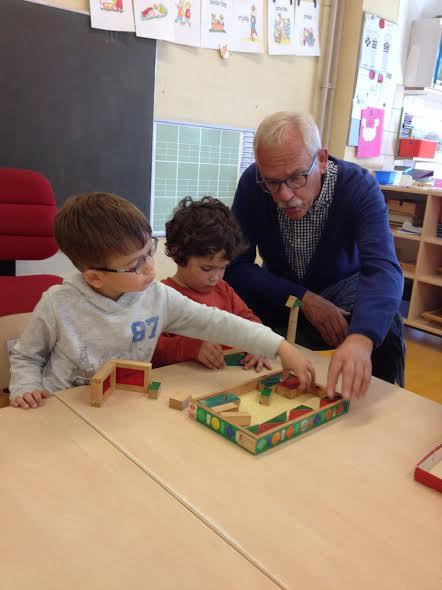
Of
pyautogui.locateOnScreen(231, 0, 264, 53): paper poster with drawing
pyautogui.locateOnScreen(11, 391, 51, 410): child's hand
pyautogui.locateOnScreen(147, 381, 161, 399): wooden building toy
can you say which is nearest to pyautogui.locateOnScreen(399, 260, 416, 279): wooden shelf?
pyautogui.locateOnScreen(231, 0, 264, 53): paper poster with drawing

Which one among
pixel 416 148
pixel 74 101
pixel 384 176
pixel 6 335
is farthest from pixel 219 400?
pixel 416 148

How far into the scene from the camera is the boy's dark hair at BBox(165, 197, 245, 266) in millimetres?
1444

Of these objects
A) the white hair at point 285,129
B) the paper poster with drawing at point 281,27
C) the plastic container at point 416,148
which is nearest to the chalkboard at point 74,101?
Answer: the paper poster with drawing at point 281,27

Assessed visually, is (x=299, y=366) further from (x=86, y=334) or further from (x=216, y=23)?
(x=216, y=23)

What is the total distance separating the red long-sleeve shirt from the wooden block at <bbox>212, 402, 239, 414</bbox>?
0.26 m

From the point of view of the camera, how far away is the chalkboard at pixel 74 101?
2145 millimetres

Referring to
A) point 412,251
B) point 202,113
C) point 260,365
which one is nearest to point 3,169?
point 202,113

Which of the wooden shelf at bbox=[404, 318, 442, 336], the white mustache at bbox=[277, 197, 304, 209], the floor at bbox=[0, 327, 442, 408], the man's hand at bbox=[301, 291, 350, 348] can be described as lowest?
the floor at bbox=[0, 327, 442, 408]

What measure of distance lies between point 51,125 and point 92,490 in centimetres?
196

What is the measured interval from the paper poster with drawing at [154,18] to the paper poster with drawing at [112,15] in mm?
39

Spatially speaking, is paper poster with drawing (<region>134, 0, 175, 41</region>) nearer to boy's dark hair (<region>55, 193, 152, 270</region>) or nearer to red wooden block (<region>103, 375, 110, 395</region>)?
boy's dark hair (<region>55, 193, 152, 270</region>)

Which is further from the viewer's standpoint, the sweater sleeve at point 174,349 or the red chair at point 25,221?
the red chair at point 25,221

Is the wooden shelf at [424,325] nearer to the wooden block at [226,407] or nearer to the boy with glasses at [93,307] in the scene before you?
the boy with glasses at [93,307]

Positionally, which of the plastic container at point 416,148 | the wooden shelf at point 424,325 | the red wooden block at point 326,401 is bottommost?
the wooden shelf at point 424,325
